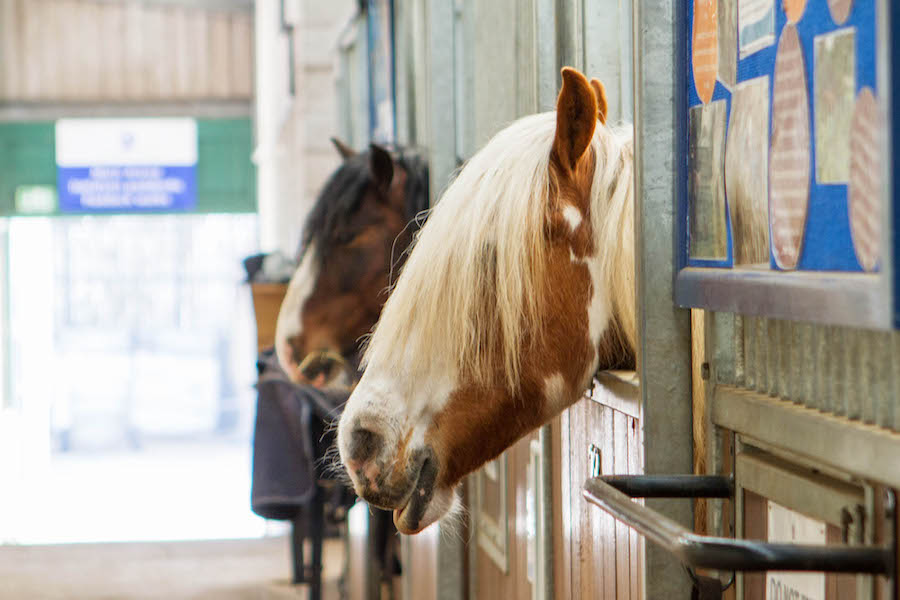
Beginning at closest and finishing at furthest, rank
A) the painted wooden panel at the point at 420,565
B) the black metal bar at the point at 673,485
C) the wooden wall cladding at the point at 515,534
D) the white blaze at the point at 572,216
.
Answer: the black metal bar at the point at 673,485
the white blaze at the point at 572,216
the wooden wall cladding at the point at 515,534
the painted wooden panel at the point at 420,565

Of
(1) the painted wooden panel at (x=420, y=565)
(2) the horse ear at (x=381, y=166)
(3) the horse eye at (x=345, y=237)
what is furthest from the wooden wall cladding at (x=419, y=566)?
(2) the horse ear at (x=381, y=166)

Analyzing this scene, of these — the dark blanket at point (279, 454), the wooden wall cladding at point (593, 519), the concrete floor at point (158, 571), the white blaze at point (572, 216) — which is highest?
the white blaze at point (572, 216)

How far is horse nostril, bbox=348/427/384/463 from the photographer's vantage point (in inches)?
43.6

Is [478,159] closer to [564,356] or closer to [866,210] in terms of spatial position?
[564,356]

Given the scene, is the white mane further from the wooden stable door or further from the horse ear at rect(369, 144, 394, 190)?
the horse ear at rect(369, 144, 394, 190)

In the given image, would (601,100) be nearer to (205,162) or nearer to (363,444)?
(363,444)

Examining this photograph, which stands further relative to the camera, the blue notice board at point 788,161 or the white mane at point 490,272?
the white mane at point 490,272

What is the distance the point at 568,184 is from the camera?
3.76ft

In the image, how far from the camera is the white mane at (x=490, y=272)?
43.3 inches

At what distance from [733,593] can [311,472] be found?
2571mm

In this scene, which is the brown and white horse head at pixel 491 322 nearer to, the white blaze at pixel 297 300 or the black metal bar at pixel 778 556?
the black metal bar at pixel 778 556

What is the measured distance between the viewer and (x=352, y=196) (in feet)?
8.51

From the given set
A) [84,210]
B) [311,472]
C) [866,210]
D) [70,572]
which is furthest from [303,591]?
[84,210]

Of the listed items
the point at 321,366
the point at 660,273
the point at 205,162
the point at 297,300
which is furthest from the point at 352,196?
the point at 205,162
